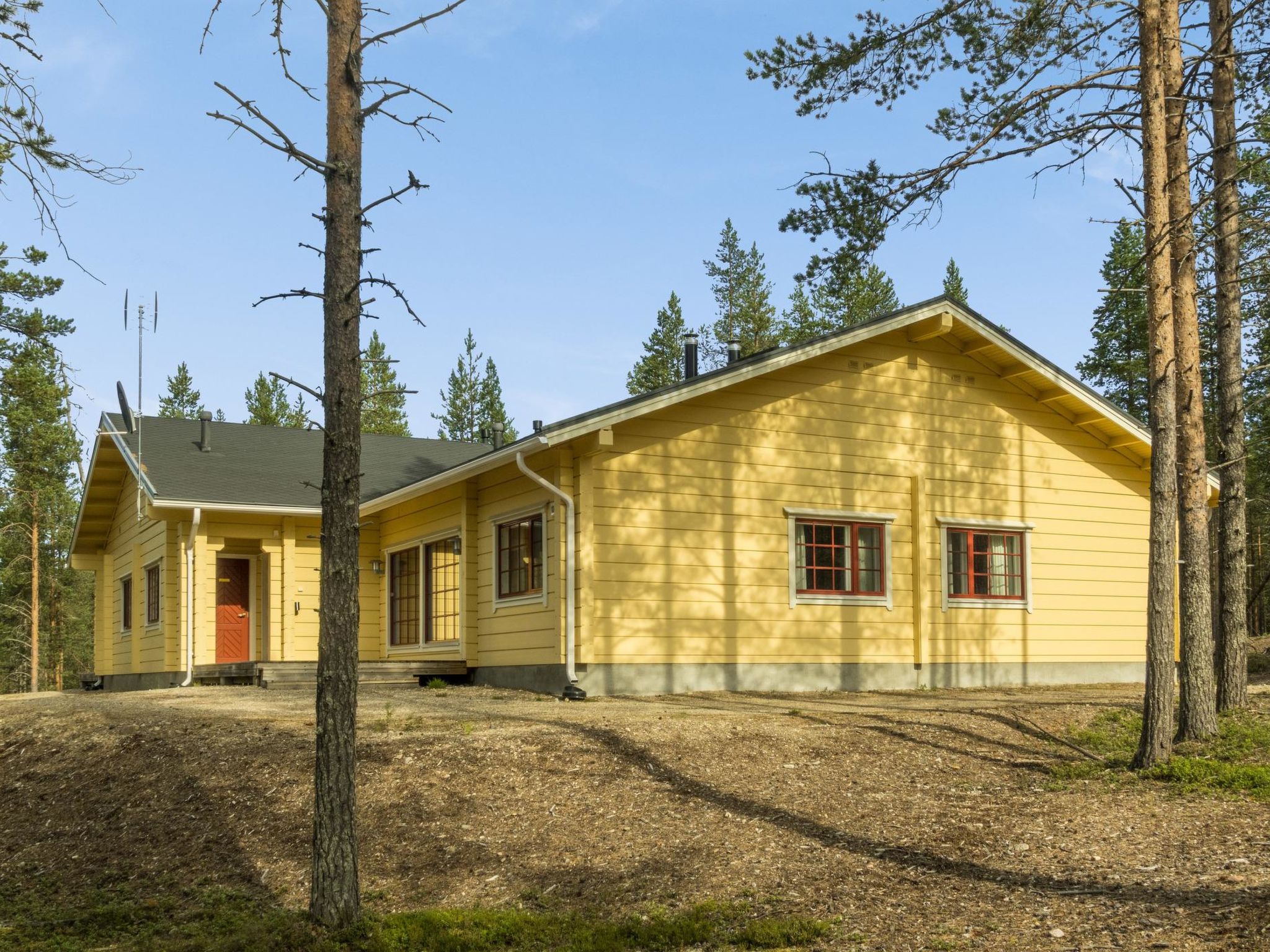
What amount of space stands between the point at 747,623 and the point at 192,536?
973 cm

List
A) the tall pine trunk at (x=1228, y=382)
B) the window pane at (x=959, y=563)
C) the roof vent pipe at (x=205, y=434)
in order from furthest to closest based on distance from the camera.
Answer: the roof vent pipe at (x=205, y=434), the window pane at (x=959, y=563), the tall pine trunk at (x=1228, y=382)

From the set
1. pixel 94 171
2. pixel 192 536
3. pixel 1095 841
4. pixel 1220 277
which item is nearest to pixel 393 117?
pixel 94 171

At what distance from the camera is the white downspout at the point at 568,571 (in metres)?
14.6

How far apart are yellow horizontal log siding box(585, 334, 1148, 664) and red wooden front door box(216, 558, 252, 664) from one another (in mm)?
10347

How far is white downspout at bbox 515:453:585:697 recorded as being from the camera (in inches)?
573

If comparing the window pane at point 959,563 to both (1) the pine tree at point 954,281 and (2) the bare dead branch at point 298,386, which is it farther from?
(1) the pine tree at point 954,281

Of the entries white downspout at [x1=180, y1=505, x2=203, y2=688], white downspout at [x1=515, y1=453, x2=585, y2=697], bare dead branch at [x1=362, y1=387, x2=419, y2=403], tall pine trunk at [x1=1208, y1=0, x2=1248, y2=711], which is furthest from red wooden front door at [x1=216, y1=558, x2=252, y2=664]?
tall pine trunk at [x1=1208, y1=0, x2=1248, y2=711]

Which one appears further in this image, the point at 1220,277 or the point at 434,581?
the point at 434,581

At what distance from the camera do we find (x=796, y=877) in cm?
753

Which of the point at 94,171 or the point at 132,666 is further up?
the point at 94,171

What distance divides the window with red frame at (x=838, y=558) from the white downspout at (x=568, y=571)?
3346 mm

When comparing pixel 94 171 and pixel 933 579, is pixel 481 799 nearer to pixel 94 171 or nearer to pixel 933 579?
pixel 94 171

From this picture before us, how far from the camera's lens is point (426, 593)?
63.6 ft

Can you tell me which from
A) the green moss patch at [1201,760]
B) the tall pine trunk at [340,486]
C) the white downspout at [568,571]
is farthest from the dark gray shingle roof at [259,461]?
the tall pine trunk at [340,486]
